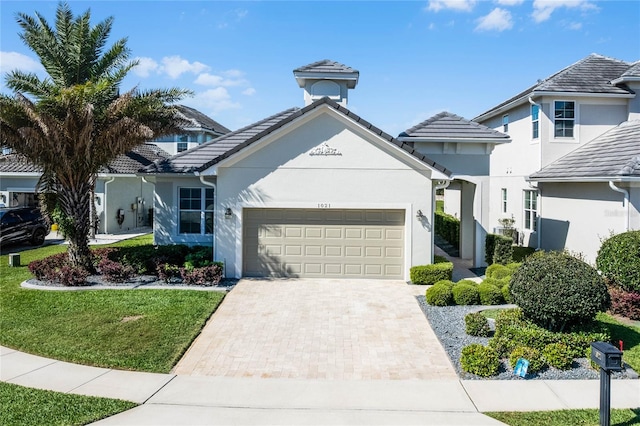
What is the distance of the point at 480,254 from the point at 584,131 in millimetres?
6637

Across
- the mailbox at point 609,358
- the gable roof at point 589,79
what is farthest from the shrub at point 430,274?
the gable roof at point 589,79

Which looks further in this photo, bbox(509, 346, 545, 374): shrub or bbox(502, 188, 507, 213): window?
bbox(502, 188, 507, 213): window

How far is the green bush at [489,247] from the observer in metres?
16.3

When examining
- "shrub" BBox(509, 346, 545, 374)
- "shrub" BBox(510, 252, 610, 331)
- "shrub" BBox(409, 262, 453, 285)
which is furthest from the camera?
"shrub" BBox(409, 262, 453, 285)

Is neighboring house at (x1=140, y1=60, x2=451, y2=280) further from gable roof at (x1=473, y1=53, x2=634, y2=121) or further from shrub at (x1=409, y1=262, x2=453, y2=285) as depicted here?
gable roof at (x1=473, y1=53, x2=634, y2=121)

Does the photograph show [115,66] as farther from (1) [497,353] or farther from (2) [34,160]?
(1) [497,353]

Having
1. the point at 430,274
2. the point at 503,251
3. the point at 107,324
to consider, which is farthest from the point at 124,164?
the point at 503,251

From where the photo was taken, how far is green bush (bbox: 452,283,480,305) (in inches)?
463

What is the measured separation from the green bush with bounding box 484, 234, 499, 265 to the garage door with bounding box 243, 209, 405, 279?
388 cm

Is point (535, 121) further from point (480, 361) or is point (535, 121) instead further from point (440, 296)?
point (480, 361)

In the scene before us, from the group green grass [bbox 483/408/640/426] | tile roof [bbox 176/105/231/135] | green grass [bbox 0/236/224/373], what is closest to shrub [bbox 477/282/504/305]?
green grass [bbox 483/408/640/426]

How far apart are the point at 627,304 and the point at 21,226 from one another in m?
22.3

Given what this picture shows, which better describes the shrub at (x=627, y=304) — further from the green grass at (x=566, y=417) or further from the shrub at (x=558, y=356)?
the green grass at (x=566, y=417)

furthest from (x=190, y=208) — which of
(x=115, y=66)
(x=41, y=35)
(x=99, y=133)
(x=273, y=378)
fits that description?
(x=273, y=378)
